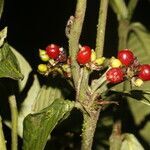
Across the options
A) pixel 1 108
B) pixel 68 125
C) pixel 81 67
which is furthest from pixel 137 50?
pixel 81 67

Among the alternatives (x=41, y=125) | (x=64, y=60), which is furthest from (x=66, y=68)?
(x=41, y=125)

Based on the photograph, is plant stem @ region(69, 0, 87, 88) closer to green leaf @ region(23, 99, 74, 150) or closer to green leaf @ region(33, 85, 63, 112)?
green leaf @ region(23, 99, 74, 150)

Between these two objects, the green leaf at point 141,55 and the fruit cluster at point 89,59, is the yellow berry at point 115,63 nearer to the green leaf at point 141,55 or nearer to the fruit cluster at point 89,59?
the fruit cluster at point 89,59

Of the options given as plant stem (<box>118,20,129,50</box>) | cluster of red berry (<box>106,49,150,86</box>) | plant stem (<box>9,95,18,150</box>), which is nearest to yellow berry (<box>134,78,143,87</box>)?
cluster of red berry (<box>106,49,150,86</box>)

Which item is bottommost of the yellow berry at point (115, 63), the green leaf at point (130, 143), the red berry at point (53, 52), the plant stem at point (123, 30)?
the green leaf at point (130, 143)

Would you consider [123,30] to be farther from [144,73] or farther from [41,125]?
[41,125]

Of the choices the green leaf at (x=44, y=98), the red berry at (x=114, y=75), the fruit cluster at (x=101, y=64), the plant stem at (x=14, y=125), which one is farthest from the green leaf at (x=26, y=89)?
the red berry at (x=114, y=75)
